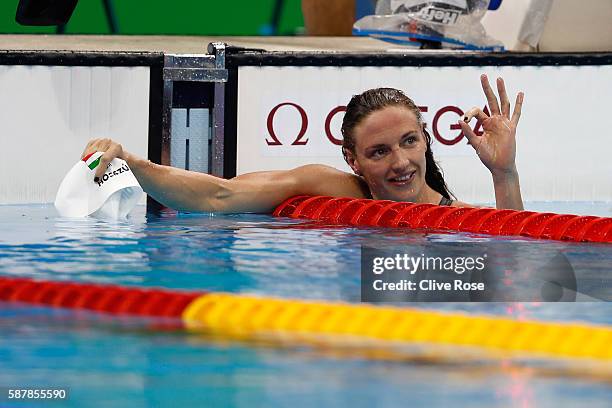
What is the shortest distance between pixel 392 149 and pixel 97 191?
102cm

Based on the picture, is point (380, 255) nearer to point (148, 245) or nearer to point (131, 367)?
point (148, 245)

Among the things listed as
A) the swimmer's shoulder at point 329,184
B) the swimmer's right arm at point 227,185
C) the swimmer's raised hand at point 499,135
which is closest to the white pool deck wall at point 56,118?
the swimmer's right arm at point 227,185

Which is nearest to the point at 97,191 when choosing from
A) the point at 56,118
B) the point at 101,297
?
the point at 56,118

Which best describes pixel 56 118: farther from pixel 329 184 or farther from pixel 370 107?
pixel 370 107

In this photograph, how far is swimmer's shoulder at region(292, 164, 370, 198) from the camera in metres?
4.61

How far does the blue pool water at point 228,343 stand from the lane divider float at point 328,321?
82 millimetres

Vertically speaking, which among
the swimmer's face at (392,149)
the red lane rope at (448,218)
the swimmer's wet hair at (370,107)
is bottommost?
the red lane rope at (448,218)

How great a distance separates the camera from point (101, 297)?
270cm

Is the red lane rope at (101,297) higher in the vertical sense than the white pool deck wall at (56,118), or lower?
lower

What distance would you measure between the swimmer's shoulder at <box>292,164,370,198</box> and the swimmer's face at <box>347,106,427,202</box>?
A: 0.18m

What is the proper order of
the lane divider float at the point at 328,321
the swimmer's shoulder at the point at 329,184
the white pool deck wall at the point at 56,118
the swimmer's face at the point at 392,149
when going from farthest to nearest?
the white pool deck wall at the point at 56,118 → the swimmer's shoulder at the point at 329,184 → the swimmer's face at the point at 392,149 → the lane divider float at the point at 328,321

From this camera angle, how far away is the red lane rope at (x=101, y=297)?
2.64m

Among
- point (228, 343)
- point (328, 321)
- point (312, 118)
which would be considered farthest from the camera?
point (312, 118)

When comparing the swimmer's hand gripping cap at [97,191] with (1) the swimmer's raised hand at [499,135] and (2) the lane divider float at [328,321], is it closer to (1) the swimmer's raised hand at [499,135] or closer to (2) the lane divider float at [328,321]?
(1) the swimmer's raised hand at [499,135]
